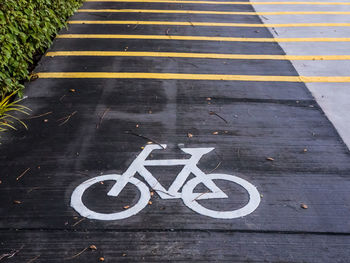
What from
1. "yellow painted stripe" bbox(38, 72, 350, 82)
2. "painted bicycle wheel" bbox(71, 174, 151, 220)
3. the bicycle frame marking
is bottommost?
"painted bicycle wheel" bbox(71, 174, 151, 220)

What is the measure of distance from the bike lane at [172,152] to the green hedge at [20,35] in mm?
328

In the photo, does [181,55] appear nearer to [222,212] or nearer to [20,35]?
[20,35]

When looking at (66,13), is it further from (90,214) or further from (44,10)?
(90,214)

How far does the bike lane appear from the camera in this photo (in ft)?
11.1

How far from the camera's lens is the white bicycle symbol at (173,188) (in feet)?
12.1

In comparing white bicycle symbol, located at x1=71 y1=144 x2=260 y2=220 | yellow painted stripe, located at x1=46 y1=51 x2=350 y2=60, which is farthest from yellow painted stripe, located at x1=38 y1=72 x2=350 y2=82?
white bicycle symbol, located at x1=71 y1=144 x2=260 y2=220

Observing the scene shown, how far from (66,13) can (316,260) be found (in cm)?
697

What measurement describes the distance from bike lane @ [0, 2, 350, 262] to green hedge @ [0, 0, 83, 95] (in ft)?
1.08

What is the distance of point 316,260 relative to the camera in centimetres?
323

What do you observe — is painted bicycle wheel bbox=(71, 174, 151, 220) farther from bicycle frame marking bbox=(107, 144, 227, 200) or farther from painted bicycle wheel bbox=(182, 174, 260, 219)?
painted bicycle wheel bbox=(182, 174, 260, 219)

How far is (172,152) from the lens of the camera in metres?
4.52

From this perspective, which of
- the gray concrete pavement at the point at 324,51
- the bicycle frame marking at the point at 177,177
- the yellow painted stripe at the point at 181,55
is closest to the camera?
the bicycle frame marking at the point at 177,177

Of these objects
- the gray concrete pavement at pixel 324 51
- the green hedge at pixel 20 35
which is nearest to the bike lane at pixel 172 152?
the gray concrete pavement at pixel 324 51

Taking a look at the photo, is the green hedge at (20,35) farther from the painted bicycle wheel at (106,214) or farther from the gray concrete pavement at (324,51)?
the gray concrete pavement at (324,51)
